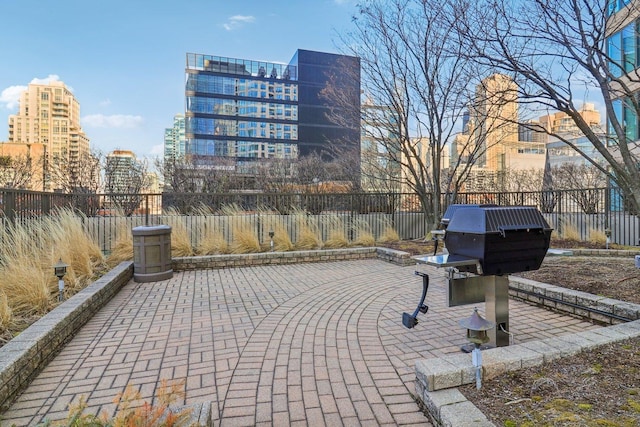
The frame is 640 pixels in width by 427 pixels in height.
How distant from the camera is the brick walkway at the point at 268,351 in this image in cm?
226

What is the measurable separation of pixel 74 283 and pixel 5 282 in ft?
3.26

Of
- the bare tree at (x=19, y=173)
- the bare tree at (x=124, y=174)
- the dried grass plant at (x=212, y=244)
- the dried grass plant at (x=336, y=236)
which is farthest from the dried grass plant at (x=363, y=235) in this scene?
the bare tree at (x=19, y=173)

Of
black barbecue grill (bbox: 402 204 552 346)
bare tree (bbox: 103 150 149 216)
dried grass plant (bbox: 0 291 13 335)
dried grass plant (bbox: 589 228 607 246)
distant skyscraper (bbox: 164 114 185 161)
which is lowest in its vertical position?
dried grass plant (bbox: 0 291 13 335)

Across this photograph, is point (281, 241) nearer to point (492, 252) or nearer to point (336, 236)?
point (336, 236)

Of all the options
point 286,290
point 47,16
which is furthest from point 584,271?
point 47,16

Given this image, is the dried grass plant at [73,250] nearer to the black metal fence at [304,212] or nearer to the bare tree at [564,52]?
the black metal fence at [304,212]

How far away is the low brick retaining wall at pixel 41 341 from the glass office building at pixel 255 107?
4939cm

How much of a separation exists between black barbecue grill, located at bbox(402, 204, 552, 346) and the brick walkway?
1.87ft

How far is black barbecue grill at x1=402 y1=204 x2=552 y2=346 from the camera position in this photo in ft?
8.05

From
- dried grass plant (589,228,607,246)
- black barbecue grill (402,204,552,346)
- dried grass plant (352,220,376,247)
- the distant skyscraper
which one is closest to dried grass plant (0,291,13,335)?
black barbecue grill (402,204,552,346)

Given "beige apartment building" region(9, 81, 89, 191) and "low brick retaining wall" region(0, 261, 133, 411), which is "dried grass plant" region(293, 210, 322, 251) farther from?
"beige apartment building" region(9, 81, 89, 191)

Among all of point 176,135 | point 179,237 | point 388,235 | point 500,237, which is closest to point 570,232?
point 388,235

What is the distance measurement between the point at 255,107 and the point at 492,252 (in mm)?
60727

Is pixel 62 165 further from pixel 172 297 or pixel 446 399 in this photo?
pixel 446 399
